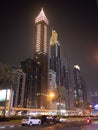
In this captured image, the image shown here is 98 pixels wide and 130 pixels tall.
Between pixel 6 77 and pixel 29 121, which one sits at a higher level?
pixel 6 77

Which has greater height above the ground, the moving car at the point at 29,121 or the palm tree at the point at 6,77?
the palm tree at the point at 6,77

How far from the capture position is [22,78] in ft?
624

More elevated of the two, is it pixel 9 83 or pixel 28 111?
pixel 9 83

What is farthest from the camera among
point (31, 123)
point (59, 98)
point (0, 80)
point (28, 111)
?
point (28, 111)

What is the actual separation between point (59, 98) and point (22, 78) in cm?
9849

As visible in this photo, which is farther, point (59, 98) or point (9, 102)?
point (59, 98)

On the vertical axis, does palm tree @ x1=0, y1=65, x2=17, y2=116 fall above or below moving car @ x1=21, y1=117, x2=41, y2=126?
above

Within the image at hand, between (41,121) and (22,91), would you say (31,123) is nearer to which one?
(41,121)

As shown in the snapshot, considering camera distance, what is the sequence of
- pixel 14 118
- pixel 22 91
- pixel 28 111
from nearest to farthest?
pixel 14 118 < pixel 28 111 < pixel 22 91

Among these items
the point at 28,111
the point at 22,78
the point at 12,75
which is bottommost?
the point at 28,111

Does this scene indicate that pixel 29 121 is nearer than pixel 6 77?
Yes

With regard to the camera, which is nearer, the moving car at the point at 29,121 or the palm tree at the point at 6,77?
the moving car at the point at 29,121

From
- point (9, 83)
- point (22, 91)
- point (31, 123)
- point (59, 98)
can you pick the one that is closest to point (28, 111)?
point (59, 98)

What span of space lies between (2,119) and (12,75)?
61.1ft
